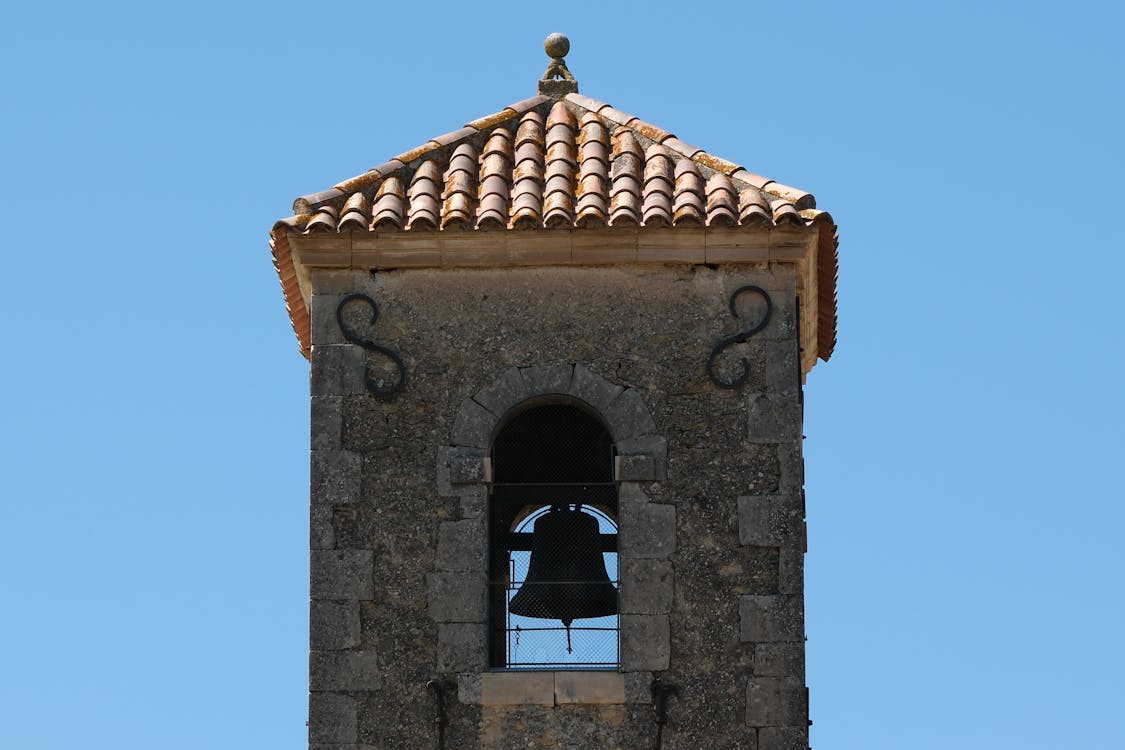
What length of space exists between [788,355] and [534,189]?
5.14 feet

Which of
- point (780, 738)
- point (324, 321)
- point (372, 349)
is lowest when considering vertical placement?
point (780, 738)

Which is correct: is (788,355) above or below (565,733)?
above

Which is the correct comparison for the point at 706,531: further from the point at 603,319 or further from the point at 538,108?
the point at 538,108

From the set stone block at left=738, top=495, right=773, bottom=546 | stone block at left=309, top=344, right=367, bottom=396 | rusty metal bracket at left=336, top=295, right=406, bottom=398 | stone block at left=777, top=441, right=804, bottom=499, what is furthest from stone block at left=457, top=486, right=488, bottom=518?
stone block at left=777, top=441, right=804, bottom=499

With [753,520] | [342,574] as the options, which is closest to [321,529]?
[342,574]

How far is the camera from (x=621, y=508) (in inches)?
572

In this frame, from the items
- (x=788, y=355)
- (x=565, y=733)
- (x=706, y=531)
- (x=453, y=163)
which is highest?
(x=453, y=163)

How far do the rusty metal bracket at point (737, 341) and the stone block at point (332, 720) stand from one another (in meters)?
2.39

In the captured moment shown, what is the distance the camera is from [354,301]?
14.9 meters

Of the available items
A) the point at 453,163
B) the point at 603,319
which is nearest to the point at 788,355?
the point at 603,319

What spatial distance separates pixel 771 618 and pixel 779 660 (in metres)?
0.21

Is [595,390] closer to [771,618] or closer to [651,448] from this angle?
[651,448]

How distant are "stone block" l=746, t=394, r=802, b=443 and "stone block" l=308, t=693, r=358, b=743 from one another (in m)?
2.35

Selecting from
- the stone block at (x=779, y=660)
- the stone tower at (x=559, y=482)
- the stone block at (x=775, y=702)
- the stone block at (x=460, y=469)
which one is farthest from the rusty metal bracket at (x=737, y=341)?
the stone block at (x=775, y=702)
